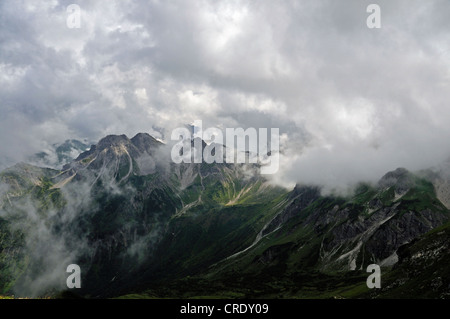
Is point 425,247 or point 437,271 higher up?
point 425,247

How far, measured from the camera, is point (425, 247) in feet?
595
